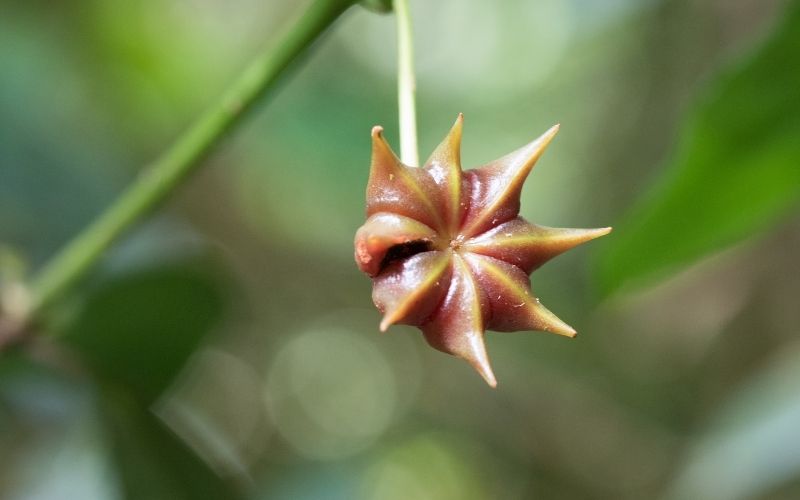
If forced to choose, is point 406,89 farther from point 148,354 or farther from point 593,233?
point 148,354

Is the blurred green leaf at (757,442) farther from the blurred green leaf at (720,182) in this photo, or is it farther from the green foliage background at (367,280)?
the blurred green leaf at (720,182)

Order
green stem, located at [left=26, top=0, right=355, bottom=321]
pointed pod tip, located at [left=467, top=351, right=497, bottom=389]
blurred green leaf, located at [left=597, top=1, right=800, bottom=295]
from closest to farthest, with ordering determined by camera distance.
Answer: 1. pointed pod tip, located at [left=467, top=351, right=497, bottom=389]
2. green stem, located at [left=26, top=0, right=355, bottom=321]
3. blurred green leaf, located at [left=597, top=1, right=800, bottom=295]

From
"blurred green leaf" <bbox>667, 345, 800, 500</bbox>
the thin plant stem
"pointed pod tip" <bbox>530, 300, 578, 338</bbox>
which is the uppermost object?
"blurred green leaf" <bbox>667, 345, 800, 500</bbox>

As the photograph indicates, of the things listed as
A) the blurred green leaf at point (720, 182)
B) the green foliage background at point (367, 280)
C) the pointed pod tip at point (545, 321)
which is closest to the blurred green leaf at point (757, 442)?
the green foliage background at point (367, 280)

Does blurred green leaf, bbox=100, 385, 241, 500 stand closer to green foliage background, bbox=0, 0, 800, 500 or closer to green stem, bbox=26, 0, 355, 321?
green foliage background, bbox=0, 0, 800, 500

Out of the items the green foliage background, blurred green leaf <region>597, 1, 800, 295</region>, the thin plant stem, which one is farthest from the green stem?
blurred green leaf <region>597, 1, 800, 295</region>

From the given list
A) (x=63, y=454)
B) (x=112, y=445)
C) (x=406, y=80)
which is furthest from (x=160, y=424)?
(x=406, y=80)
